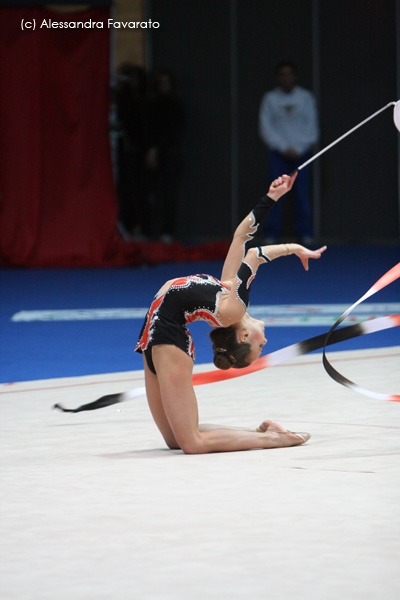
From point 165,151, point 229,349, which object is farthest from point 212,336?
point 165,151

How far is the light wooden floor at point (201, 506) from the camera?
2668mm

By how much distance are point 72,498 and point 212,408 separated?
5.57 feet

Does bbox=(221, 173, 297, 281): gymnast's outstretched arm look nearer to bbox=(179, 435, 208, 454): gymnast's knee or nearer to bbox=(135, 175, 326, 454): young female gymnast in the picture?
bbox=(135, 175, 326, 454): young female gymnast

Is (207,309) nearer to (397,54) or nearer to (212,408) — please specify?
(212,408)

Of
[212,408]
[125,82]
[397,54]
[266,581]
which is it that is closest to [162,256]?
[125,82]

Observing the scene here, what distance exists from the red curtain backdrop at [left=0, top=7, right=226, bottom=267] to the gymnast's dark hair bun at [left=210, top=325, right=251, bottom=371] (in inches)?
300

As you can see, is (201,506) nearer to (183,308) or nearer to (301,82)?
(183,308)

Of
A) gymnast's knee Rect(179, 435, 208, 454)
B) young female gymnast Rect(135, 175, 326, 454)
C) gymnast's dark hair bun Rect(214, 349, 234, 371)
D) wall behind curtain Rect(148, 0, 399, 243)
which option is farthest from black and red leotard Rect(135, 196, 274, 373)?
wall behind curtain Rect(148, 0, 399, 243)

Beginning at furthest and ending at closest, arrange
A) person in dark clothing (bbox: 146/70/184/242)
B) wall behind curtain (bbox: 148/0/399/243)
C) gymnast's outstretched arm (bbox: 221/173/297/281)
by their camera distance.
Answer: wall behind curtain (bbox: 148/0/399/243) < person in dark clothing (bbox: 146/70/184/242) < gymnast's outstretched arm (bbox: 221/173/297/281)

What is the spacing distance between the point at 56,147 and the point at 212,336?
7720 millimetres

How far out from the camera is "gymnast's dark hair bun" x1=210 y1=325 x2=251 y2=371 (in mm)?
4238

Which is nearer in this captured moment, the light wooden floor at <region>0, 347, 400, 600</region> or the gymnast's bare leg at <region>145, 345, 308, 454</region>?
the light wooden floor at <region>0, 347, 400, 600</region>

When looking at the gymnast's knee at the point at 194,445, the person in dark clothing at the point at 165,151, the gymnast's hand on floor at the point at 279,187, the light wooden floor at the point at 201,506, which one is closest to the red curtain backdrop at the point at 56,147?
the person in dark clothing at the point at 165,151

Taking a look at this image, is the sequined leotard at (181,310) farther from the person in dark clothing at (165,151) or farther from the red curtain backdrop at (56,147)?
the person in dark clothing at (165,151)
